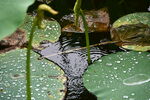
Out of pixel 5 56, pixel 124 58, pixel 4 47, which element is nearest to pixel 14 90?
pixel 5 56

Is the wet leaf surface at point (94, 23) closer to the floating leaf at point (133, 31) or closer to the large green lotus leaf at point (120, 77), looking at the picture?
the floating leaf at point (133, 31)

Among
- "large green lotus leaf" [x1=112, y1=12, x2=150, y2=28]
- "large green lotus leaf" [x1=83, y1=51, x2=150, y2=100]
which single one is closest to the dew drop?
"large green lotus leaf" [x1=83, y1=51, x2=150, y2=100]

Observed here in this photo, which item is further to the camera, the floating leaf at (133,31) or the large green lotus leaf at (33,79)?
the floating leaf at (133,31)

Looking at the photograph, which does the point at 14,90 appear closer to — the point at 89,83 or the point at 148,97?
the point at 89,83

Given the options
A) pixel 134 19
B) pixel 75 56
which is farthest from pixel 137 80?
pixel 134 19

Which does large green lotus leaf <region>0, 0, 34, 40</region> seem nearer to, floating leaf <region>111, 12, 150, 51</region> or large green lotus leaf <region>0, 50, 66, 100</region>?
large green lotus leaf <region>0, 50, 66, 100</region>

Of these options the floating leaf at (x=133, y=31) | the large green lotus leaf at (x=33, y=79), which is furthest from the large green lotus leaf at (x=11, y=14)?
the floating leaf at (x=133, y=31)

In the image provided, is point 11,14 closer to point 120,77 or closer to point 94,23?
point 120,77
